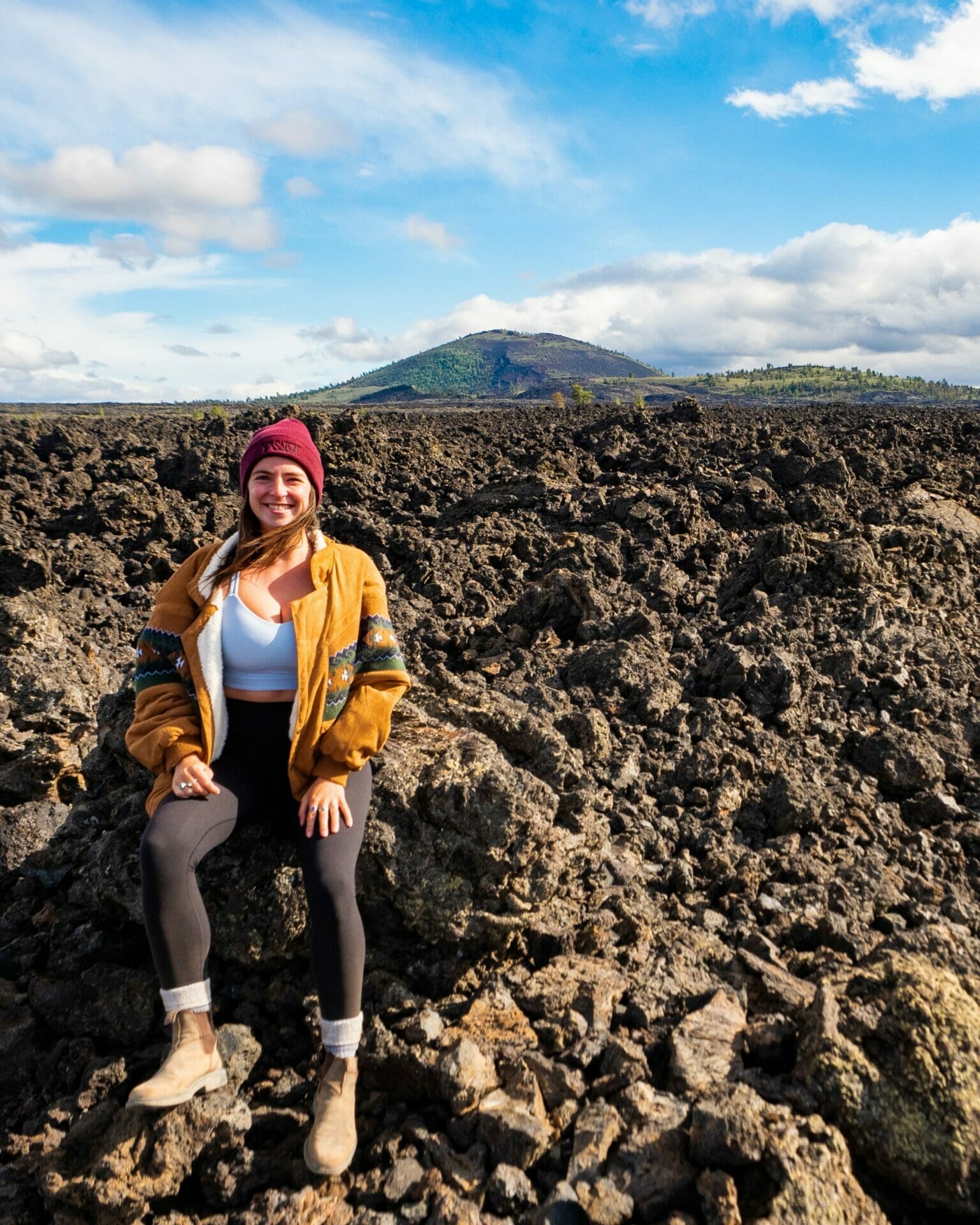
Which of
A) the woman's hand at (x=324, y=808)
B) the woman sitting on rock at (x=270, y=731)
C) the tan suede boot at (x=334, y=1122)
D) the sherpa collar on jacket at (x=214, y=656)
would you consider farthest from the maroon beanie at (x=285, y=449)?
the tan suede boot at (x=334, y=1122)

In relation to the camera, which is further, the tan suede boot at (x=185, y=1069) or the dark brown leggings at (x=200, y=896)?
the dark brown leggings at (x=200, y=896)

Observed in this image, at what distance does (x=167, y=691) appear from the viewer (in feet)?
8.74

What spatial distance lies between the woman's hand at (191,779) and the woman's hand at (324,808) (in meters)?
0.29

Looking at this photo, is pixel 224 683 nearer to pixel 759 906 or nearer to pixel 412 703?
pixel 412 703

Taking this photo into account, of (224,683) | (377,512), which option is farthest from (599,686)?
(377,512)

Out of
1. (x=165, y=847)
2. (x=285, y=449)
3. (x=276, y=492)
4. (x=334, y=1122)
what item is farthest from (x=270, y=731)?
(x=334, y=1122)

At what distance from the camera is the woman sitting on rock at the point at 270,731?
2.34 metres

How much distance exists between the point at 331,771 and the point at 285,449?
1.12 m

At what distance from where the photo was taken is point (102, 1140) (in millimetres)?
2291

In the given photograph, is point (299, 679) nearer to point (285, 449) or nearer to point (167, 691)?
point (167, 691)

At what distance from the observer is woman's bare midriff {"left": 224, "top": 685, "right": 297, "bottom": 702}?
268 centimetres

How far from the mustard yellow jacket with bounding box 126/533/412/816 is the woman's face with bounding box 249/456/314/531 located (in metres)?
0.16

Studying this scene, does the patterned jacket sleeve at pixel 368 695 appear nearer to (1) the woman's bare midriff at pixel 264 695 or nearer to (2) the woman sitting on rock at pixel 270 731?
(2) the woman sitting on rock at pixel 270 731

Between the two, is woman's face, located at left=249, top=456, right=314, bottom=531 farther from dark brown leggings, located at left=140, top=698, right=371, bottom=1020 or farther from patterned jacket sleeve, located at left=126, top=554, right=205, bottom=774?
dark brown leggings, located at left=140, top=698, right=371, bottom=1020
